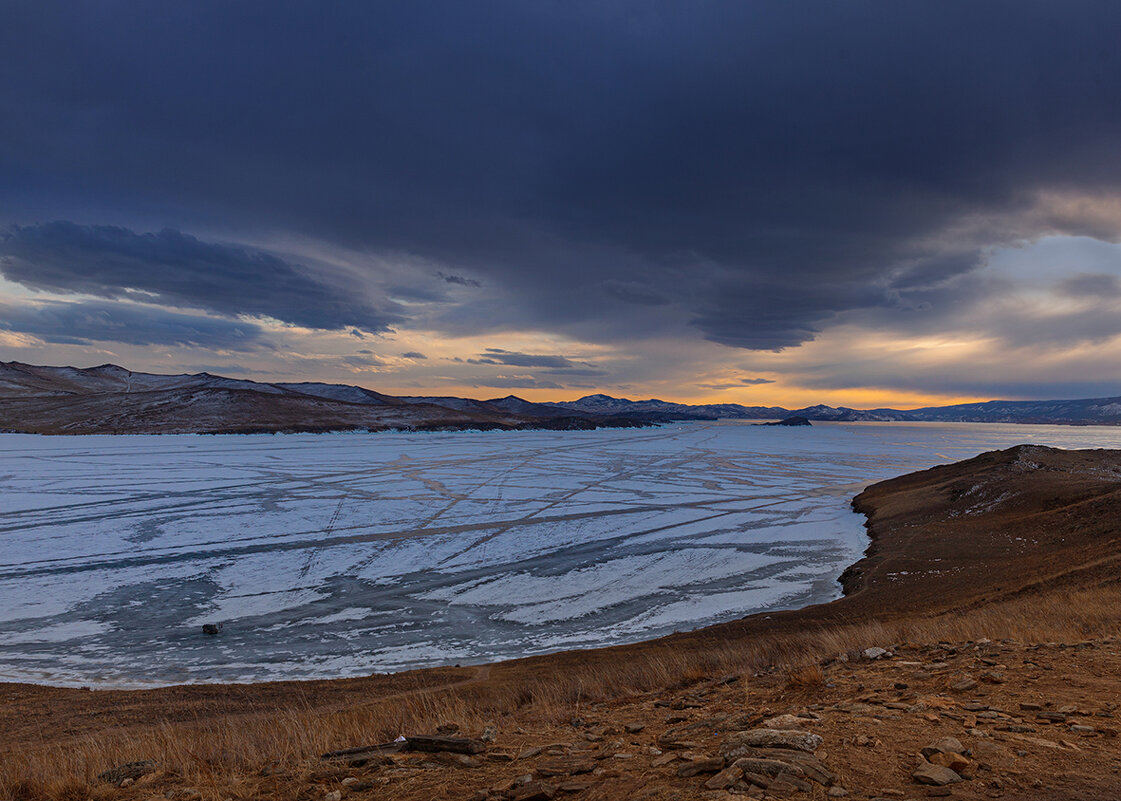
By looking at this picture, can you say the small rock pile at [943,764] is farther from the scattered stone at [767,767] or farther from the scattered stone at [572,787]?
the scattered stone at [572,787]

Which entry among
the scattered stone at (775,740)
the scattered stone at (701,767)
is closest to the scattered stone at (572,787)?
the scattered stone at (701,767)

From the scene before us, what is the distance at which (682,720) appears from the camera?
5.52 meters

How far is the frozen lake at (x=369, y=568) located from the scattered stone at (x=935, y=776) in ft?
33.2

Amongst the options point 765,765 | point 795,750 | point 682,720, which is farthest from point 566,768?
point 682,720

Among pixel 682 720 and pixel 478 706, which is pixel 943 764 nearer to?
pixel 682 720

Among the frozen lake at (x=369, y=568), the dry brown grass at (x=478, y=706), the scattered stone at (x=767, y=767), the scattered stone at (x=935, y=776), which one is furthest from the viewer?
the frozen lake at (x=369, y=568)

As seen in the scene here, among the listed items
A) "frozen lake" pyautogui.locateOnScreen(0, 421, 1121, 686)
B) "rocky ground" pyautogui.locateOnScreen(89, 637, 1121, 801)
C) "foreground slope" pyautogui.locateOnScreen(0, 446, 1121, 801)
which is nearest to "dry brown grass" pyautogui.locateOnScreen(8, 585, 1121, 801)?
"foreground slope" pyautogui.locateOnScreen(0, 446, 1121, 801)

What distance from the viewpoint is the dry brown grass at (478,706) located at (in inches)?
199

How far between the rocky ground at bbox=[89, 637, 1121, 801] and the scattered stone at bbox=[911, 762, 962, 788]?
0.4 inches

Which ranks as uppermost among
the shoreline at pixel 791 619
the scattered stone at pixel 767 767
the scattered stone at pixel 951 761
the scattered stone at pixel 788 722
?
the scattered stone at pixel 951 761

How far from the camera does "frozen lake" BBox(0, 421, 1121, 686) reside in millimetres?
12984

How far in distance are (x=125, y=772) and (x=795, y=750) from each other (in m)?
5.49

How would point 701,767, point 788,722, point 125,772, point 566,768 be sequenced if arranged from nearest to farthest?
point 701,767 < point 566,768 < point 788,722 < point 125,772

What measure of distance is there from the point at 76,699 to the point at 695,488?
108 feet
